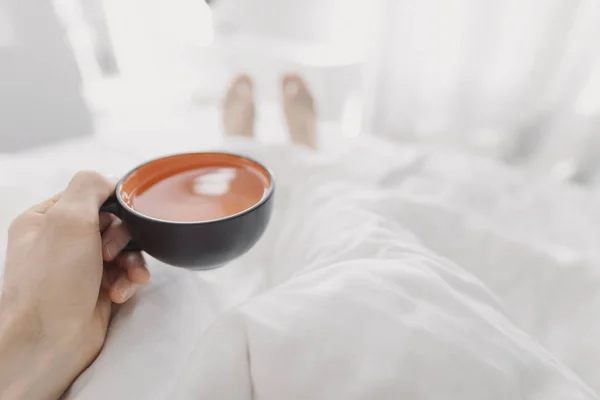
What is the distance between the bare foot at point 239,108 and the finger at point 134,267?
58 cm

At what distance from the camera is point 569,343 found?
0.50 m

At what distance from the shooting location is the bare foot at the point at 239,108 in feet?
3.14

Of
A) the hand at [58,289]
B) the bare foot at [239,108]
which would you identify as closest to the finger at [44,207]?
the hand at [58,289]

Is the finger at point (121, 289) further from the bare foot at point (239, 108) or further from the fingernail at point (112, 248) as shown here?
the bare foot at point (239, 108)

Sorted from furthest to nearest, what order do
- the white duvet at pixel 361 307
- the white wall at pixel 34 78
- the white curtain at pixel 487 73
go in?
the white curtain at pixel 487 73 → the white wall at pixel 34 78 → the white duvet at pixel 361 307

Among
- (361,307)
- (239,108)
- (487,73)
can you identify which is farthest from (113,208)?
(487,73)

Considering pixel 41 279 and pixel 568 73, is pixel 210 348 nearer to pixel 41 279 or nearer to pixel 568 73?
pixel 41 279

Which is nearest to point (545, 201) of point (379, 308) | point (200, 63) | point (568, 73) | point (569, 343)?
point (569, 343)

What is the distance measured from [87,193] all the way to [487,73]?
114 cm

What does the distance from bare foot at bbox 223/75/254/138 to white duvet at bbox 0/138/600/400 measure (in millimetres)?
262

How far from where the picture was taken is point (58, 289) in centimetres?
33

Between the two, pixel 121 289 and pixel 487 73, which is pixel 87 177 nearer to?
pixel 121 289

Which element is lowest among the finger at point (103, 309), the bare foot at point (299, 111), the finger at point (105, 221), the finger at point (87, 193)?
the bare foot at point (299, 111)

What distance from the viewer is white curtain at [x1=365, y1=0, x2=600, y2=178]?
42.3 inches
